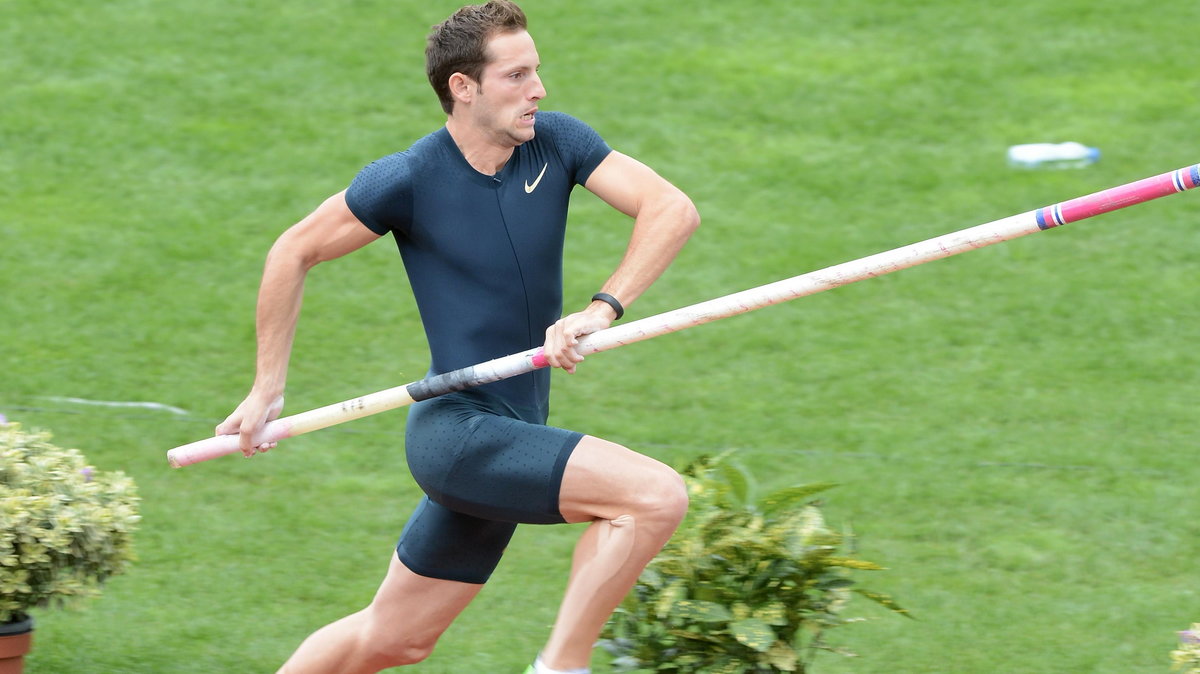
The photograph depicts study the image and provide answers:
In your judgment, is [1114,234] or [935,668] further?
[1114,234]

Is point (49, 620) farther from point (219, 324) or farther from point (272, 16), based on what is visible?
point (272, 16)

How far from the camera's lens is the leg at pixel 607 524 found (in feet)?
15.1

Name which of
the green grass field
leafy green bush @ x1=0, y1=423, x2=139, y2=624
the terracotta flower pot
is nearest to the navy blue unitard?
leafy green bush @ x1=0, y1=423, x2=139, y2=624

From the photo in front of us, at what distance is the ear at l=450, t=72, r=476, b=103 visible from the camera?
491cm

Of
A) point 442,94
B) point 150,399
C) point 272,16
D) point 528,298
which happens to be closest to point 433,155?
point 442,94

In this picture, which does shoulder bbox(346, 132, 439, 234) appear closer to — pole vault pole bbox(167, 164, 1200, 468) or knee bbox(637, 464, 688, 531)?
pole vault pole bbox(167, 164, 1200, 468)

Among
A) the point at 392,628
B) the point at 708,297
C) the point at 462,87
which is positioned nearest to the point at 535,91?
the point at 462,87

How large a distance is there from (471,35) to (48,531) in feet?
7.23

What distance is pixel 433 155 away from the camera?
499 centimetres

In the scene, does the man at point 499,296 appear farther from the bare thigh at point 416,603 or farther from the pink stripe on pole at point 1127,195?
the pink stripe on pole at point 1127,195

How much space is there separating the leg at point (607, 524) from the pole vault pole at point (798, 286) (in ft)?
→ 1.05

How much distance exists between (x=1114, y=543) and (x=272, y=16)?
832 cm

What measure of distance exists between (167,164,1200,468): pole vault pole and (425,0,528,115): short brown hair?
0.84 m

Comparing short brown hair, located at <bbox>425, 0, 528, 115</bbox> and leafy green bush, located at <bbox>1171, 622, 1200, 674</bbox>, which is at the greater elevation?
short brown hair, located at <bbox>425, 0, 528, 115</bbox>
